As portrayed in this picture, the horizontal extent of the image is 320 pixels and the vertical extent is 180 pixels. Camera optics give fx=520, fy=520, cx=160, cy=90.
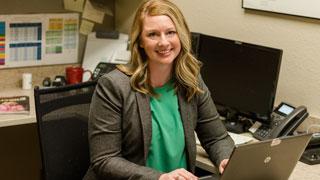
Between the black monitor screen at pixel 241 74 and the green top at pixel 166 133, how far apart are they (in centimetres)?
51

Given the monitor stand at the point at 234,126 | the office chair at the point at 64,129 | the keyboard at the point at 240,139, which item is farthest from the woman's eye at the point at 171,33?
the monitor stand at the point at 234,126

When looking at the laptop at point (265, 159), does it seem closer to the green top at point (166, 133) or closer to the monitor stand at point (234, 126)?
the green top at point (166, 133)

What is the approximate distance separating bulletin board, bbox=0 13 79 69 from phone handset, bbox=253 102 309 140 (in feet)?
4.37

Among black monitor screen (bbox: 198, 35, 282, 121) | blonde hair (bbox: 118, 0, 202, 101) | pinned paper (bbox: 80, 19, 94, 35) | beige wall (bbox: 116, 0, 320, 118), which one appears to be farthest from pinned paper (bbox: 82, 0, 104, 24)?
blonde hair (bbox: 118, 0, 202, 101)

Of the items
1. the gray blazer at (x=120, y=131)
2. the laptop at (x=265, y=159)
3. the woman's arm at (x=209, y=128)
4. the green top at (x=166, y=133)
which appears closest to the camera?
the laptop at (x=265, y=159)

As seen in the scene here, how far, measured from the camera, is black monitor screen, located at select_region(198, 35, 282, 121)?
2.25 meters

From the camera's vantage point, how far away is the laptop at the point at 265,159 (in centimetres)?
149

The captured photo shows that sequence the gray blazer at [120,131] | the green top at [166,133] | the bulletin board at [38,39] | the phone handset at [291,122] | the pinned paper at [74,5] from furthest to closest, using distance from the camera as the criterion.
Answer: the pinned paper at [74,5], the bulletin board at [38,39], the phone handset at [291,122], the green top at [166,133], the gray blazer at [120,131]

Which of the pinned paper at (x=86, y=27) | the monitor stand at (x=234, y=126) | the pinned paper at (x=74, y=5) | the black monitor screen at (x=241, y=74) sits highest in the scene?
the pinned paper at (x=74, y=5)

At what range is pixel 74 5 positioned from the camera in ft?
9.96

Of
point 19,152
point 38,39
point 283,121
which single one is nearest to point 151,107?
point 283,121

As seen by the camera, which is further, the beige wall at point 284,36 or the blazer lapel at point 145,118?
the beige wall at point 284,36

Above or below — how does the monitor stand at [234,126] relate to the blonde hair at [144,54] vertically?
below

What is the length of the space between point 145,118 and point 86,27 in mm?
1408
